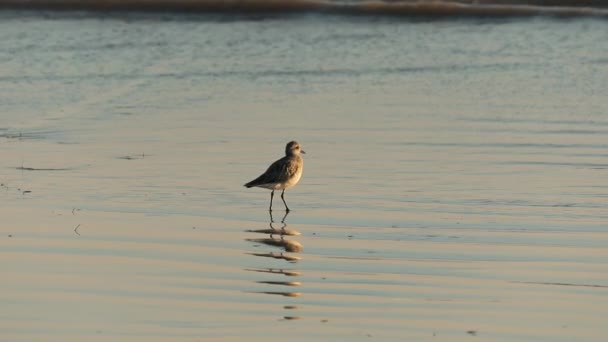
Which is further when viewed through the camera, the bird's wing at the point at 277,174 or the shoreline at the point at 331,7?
the shoreline at the point at 331,7

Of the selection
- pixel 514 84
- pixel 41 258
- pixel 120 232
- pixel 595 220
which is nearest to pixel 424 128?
pixel 514 84

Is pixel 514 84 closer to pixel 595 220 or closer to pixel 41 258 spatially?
pixel 595 220

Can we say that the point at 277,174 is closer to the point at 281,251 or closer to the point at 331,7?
the point at 281,251

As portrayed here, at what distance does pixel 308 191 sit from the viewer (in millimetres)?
11586

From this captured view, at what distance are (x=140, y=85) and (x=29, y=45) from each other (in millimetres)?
4216

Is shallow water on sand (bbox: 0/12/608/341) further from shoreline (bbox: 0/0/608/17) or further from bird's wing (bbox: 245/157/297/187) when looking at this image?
shoreline (bbox: 0/0/608/17)

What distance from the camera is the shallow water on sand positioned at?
7.51 meters

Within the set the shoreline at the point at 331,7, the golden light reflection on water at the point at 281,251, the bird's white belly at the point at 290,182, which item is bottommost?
the golden light reflection on water at the point at 281,251

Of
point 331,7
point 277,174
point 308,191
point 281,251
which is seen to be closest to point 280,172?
point 277,174

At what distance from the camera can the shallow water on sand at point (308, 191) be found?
24.6ft

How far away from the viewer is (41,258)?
8711 mm

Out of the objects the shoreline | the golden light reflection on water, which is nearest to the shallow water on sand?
the golden light reflection on water

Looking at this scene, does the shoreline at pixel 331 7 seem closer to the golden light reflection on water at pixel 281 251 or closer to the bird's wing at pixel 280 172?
the bird's wing at pixel 280 172

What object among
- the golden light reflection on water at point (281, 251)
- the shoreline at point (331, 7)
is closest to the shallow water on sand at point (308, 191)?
the golden light reflection on water at point (281, 251)
